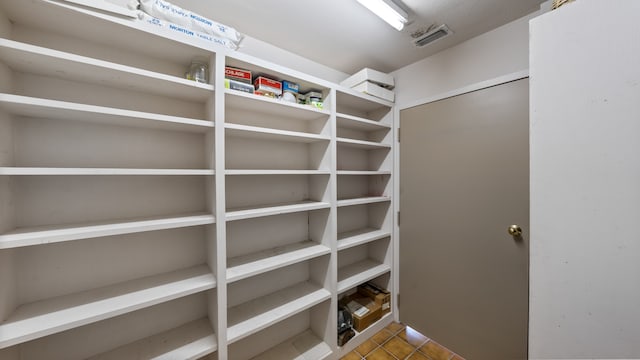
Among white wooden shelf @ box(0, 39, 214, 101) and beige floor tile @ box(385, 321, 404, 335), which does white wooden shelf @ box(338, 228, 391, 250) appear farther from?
white wooden shelf @ box(0, 39, 214, 101)

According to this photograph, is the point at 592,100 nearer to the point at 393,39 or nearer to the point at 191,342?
the point at 393,39

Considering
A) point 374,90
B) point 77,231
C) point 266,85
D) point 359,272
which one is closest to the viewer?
point 77,231

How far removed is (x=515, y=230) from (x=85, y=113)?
251cm

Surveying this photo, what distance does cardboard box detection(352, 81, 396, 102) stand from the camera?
6.41 ft

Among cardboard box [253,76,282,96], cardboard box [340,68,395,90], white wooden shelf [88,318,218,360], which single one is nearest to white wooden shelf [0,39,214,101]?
cardboard box [253,76,282,96]

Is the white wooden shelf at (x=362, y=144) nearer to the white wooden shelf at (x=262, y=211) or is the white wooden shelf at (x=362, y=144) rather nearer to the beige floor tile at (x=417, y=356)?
the white wooden shelf at (x=262, y=211)

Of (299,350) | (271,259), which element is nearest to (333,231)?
(271,259)

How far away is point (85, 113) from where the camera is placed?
3.12ft

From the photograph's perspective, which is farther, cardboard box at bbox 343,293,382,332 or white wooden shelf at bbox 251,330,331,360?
cardboard box at bbox 343,293,382,332

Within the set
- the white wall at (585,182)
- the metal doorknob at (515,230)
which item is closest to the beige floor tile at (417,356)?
the white wall at (585,182)

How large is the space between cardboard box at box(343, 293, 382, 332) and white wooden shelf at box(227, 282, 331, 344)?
1.61ft

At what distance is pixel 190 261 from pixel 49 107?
1.00m

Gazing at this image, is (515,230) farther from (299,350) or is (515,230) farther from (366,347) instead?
(299,350)

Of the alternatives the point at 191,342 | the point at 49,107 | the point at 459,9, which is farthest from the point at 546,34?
the point at 191,342
